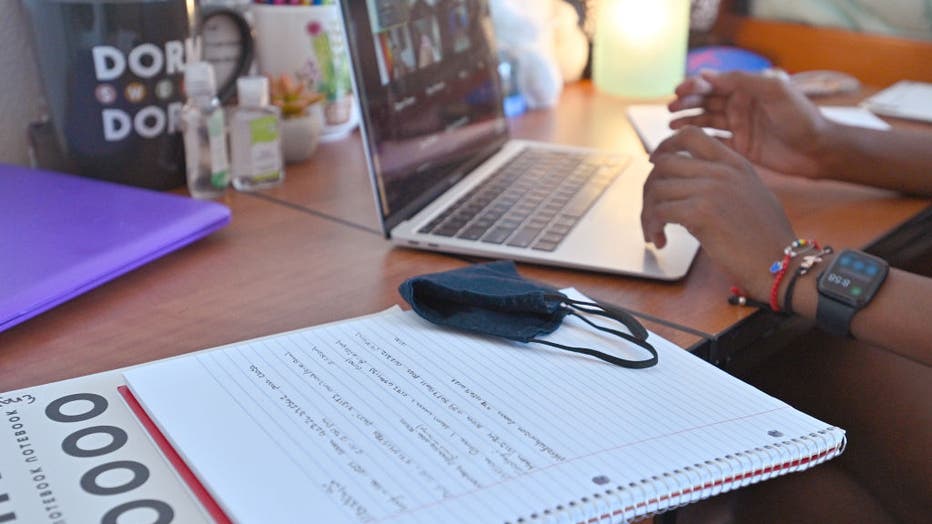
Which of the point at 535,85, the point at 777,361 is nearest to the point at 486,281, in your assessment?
the point at 777,361

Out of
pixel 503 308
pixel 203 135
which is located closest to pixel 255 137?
pixel 203 135

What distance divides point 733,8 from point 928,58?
386mm

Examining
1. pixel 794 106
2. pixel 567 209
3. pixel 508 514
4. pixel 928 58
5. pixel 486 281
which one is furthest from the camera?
pixel 928 58

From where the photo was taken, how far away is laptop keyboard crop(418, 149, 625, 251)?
891mm

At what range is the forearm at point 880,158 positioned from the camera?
108 centimetres

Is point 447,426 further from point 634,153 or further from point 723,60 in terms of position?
point 723,60

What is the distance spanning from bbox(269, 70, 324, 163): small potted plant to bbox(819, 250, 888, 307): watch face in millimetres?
656

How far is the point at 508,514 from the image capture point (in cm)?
44

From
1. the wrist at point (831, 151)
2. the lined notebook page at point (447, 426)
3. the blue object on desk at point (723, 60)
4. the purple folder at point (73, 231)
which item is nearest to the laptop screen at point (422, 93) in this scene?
the purple folder at point (73, 231)

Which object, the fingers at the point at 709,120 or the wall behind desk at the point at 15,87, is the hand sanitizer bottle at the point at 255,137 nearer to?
the wall behind desk at the point at 15,87

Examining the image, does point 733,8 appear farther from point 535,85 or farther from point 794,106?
point 794,106

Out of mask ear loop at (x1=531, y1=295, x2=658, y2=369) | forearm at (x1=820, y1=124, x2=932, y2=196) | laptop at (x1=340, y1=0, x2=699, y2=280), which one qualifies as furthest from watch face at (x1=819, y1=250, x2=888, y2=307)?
forearm at (x1=820, y1=124, x2=932, y2=196)

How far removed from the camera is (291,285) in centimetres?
81

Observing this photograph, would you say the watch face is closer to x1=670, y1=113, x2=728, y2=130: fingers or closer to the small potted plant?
x1=670, y1=113, x2=728, y2=130: fingers
